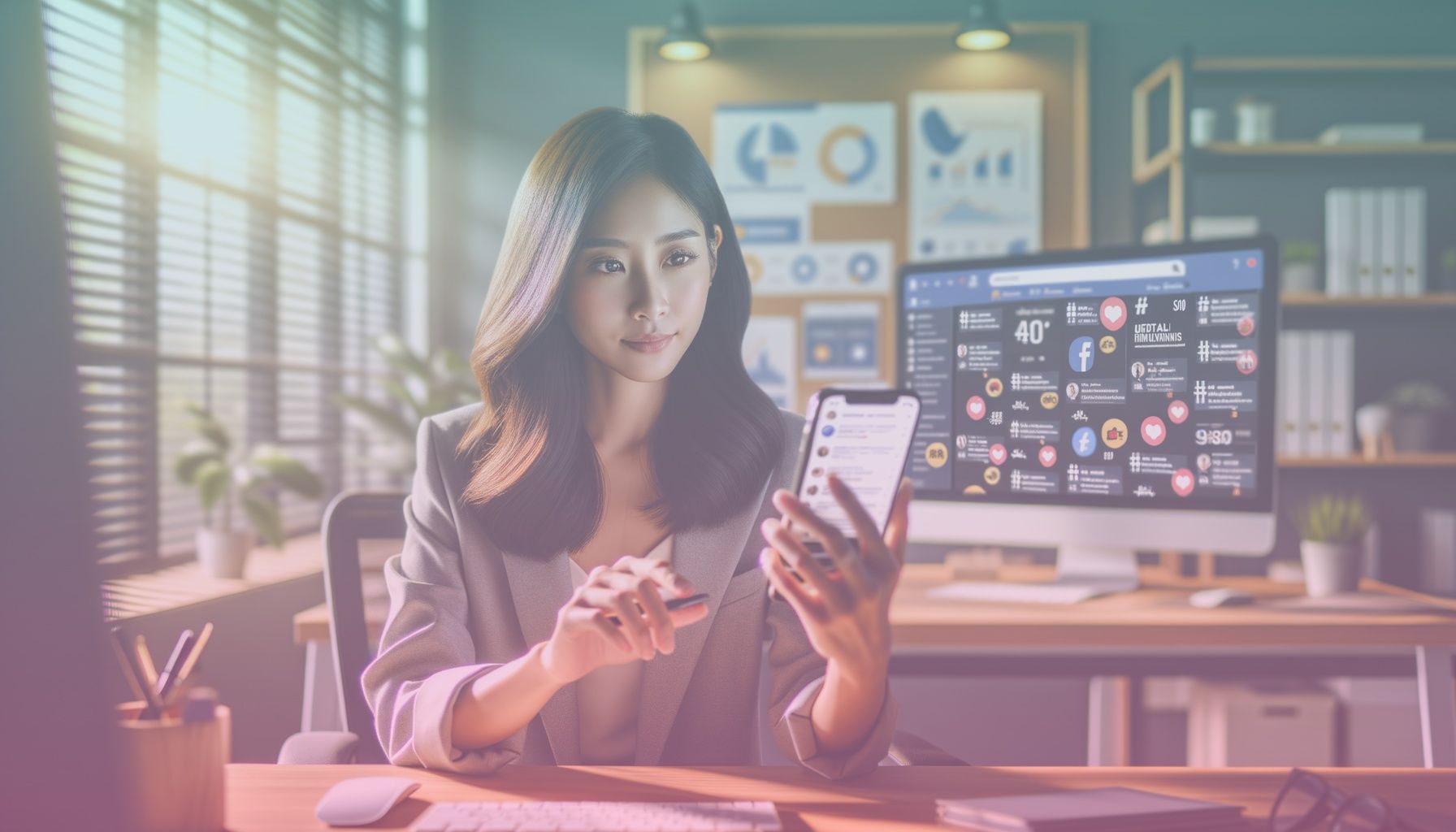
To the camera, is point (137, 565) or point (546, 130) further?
point (546, 130)

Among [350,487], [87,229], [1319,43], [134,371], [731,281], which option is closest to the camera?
[731,281]

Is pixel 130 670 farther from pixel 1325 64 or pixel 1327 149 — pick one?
pixel 1325 64

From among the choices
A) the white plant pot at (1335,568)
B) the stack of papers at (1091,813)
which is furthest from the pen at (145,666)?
the white plant pot at (1335,568)

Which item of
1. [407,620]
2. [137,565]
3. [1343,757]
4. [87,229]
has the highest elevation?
[87,229]

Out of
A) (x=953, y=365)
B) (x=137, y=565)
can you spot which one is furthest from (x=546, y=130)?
(x=953, y=365)

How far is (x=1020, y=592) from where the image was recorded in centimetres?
180

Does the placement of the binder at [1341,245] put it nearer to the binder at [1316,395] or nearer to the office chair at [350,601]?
the binder at [1316,395]

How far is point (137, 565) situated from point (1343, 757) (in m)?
2.84

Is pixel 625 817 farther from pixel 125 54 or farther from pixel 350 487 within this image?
pixel 350 487

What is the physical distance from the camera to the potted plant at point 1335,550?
183cm

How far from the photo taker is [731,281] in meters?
1.25

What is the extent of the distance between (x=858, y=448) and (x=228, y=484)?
69.4 inches

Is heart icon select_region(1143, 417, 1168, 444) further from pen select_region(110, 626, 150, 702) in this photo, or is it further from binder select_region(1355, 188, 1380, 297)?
binder select_region(1355, 188, 1380, 297)

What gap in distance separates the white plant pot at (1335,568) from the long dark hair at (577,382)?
120 centimetres
